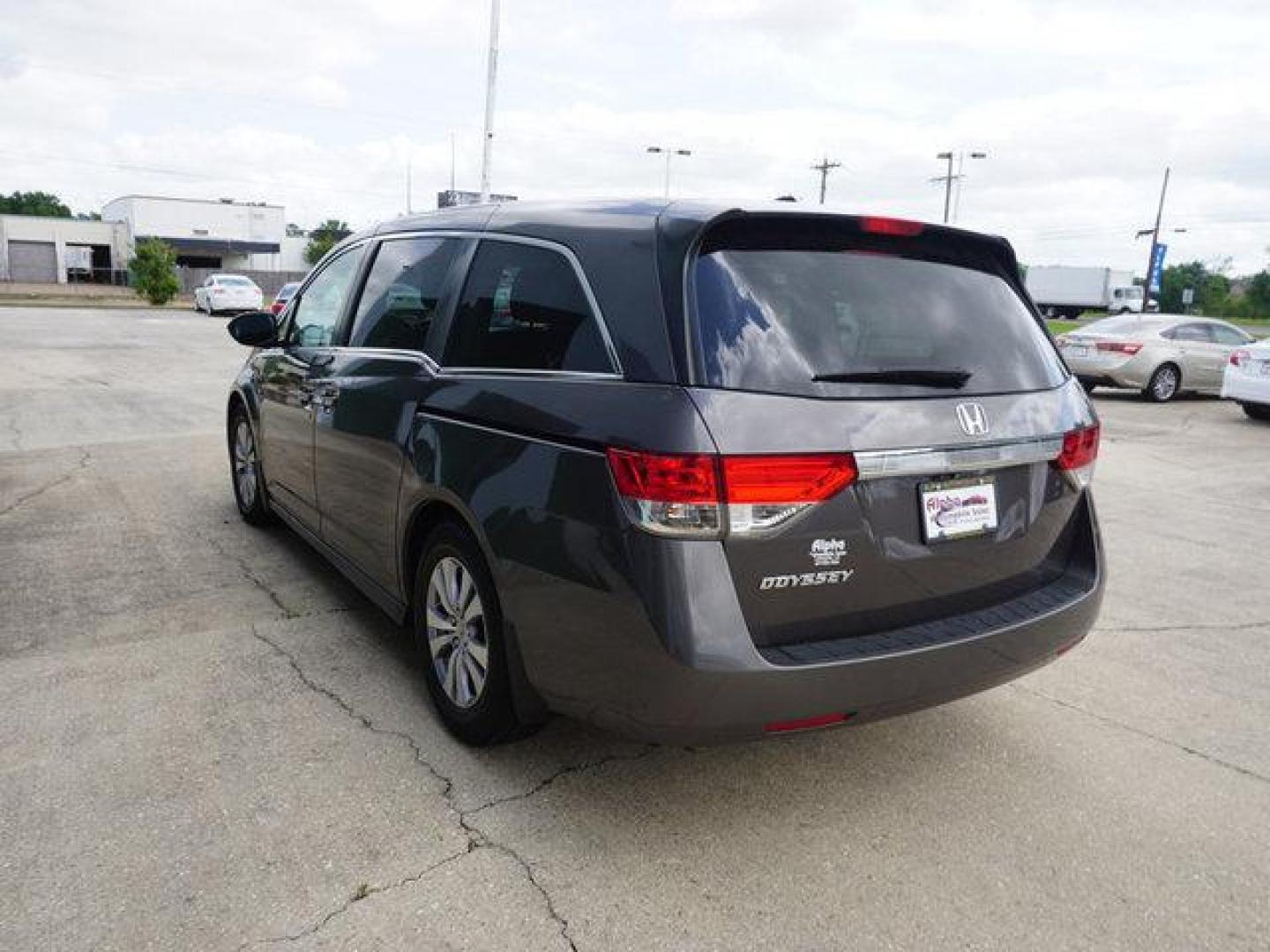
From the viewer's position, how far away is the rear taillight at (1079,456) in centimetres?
310

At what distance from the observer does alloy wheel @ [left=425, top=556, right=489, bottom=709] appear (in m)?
3.15

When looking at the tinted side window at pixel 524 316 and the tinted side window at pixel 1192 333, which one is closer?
the tinted side window at pixel 524 316

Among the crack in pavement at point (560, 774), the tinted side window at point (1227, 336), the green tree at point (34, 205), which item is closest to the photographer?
the crack in pavement at point (560, 774)

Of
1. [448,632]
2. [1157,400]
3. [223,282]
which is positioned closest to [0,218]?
[223,282]

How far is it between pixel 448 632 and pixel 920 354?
1.78 metres

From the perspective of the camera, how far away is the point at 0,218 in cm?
7031

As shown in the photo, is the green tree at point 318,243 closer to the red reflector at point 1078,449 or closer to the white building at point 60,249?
the white building at point 60,249

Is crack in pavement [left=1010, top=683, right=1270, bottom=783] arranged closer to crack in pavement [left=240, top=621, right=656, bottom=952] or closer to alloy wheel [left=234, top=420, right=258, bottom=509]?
crack in pavement [left=240, top=621, right=656, bottom=952]

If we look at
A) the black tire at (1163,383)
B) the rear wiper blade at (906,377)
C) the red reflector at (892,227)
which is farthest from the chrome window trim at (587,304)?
the black tire at (1163,383)

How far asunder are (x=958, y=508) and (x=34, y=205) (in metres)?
149

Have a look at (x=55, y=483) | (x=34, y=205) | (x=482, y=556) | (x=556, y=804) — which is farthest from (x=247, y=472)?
(x=34, y=205)

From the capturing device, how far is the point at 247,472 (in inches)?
230

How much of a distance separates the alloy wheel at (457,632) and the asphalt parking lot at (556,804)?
0.71ft

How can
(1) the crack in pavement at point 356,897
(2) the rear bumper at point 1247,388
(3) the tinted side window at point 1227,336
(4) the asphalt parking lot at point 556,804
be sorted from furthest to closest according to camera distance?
1. (3) the tinted side window at point 1227,336
2. (2) the rear bumper at point 1247,388
3. (4) the asphalt parking lot at point 556,804
4. (1) the crack in pavement at point 356,897
